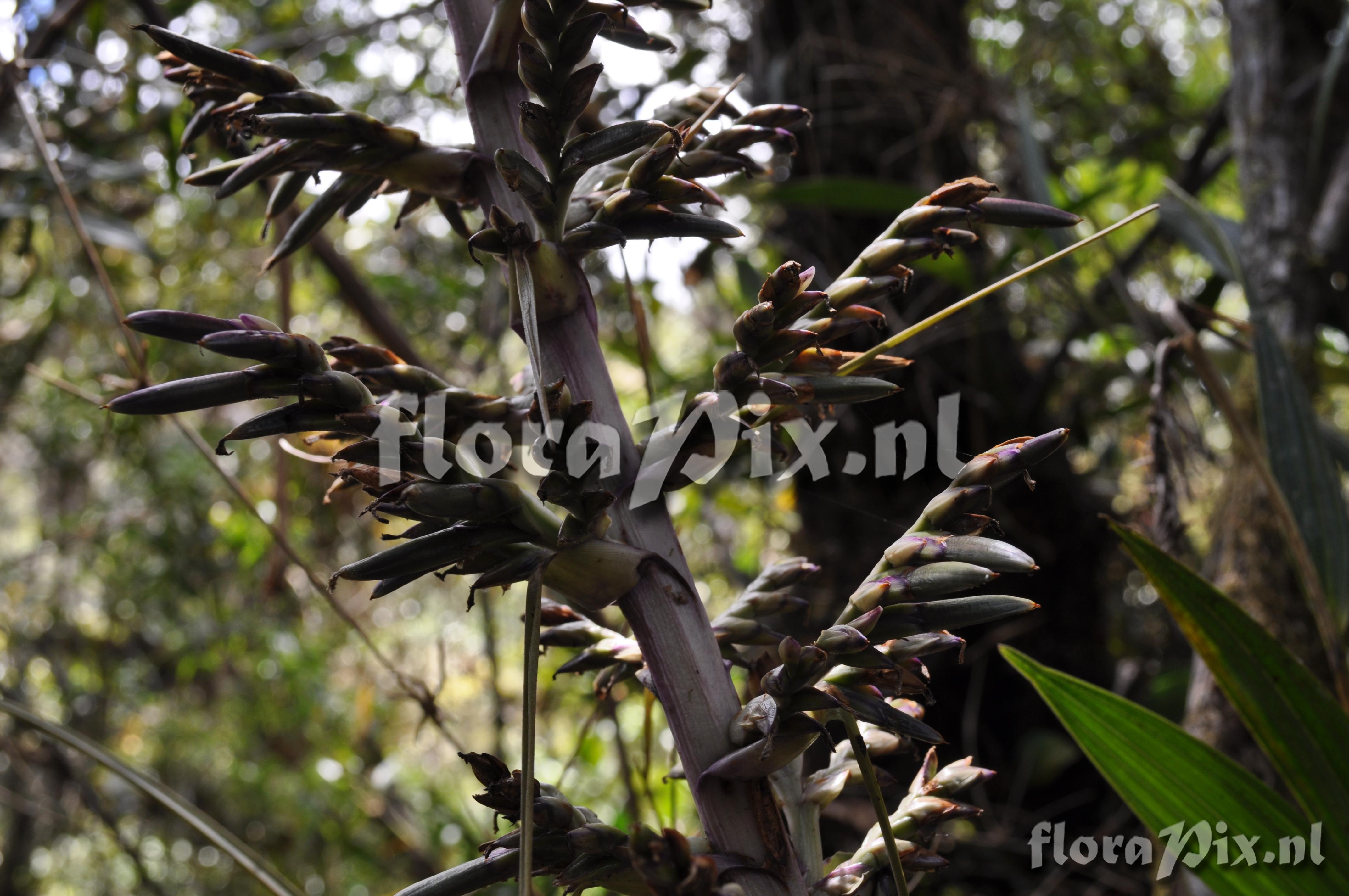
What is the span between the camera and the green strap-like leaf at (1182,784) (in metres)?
0.55

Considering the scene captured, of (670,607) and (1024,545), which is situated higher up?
(670,607)

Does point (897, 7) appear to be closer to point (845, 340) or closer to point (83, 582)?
point (845, 340)

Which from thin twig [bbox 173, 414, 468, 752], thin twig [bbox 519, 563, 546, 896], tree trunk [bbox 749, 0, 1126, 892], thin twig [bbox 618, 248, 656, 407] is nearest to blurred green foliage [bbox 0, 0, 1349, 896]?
tree trunk [bbox 749, 0, 1126, 892]

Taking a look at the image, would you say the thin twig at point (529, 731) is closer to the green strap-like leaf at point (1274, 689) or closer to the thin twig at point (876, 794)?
the thin twig at point (876, 794)

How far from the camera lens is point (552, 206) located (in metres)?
0.40

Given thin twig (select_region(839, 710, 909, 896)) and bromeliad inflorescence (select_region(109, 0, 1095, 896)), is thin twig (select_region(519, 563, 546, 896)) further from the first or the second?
thin twig (select_region(839, 710, 909, 896))

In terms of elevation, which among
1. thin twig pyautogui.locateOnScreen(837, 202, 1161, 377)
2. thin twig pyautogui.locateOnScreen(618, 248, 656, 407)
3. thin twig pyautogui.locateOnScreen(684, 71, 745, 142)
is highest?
thin twig pyautogui.locateOnScreen(684, 71, 745, 142)

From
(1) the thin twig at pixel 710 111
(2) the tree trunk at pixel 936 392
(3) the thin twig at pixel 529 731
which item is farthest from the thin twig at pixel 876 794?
(2) the tree trunk at pixel 936 392

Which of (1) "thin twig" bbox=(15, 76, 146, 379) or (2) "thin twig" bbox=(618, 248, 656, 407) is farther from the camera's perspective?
(1) "thin twig" bbox=(15, 76, 146, 379)

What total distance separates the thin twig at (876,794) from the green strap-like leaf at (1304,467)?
53 cm

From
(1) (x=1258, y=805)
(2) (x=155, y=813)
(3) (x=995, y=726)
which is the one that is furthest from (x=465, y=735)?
(1) (x=1258, y=805)

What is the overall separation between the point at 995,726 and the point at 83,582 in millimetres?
2069

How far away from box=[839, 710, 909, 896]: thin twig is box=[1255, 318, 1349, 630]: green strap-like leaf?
527mm

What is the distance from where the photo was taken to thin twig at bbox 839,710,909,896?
1.18 feet
